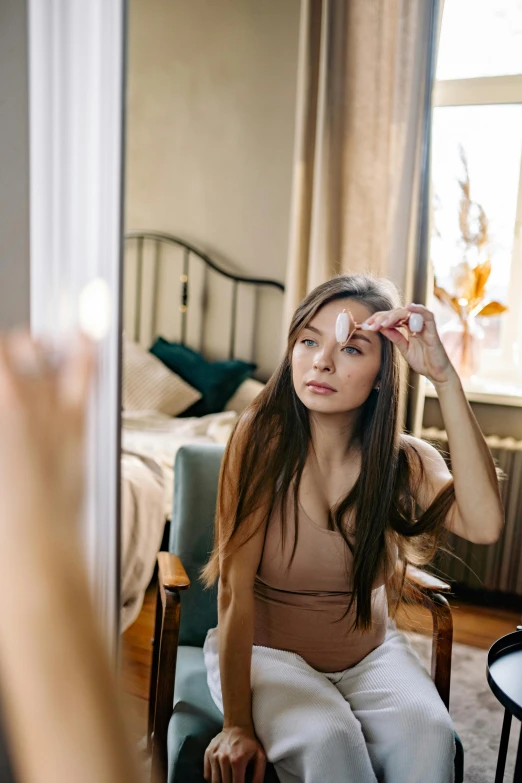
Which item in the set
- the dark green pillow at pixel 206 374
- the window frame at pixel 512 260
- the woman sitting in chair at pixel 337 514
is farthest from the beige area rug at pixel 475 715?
the dark green pillow at pixel 206 374

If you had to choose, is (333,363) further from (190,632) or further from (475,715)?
(475,715)

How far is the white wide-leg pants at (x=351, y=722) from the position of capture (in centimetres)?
100

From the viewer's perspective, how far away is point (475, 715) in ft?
6.33

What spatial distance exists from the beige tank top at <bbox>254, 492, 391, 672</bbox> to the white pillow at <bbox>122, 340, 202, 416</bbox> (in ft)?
6.45

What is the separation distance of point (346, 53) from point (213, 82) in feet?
3.30

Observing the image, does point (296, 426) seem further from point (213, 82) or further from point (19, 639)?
point (213, 82)

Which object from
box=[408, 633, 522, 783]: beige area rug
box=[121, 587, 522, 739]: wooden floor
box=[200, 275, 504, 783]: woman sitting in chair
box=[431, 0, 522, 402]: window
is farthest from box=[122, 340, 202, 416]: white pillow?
box=[200, 275, 504, 783]: woman sitting in chair

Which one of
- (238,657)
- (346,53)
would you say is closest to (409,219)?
(346,53)

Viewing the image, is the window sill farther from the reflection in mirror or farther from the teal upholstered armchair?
the teal upholstered armchair

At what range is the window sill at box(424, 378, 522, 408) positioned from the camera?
2.67 m

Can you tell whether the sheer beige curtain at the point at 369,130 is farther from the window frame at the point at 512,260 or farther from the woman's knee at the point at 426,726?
the woman's knee at the point at 426,726

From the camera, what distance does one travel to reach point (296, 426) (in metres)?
1.27

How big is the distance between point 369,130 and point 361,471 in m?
1.71

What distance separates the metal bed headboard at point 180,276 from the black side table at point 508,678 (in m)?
2.31
